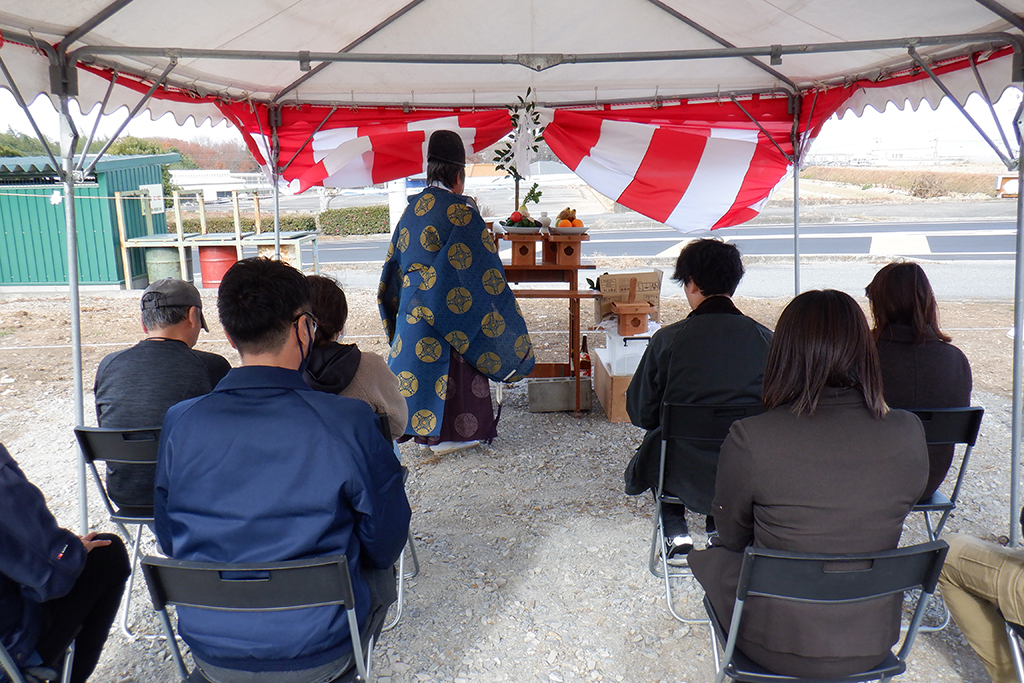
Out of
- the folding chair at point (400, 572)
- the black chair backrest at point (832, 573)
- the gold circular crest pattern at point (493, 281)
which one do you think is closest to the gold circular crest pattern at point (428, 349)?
the gold circular crest pattern at point (493, 281)

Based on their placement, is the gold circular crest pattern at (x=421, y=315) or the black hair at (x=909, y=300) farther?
the gold circular crest pattern at (x=421, y=315)

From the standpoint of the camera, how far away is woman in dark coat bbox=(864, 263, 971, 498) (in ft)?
6.72

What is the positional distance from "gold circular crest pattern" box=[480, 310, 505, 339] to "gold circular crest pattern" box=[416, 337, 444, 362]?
232mm

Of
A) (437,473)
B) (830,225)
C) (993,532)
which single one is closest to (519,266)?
(437,473)

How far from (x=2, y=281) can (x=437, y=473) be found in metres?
9.54

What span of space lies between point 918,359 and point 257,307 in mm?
1855

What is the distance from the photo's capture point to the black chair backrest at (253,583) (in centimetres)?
114

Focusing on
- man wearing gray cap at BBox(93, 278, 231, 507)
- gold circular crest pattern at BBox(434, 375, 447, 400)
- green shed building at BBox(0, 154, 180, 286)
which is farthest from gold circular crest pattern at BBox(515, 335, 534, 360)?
green shed building at BBox(0, 154, 180, 286)

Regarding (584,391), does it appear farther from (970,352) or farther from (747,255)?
(747,255)

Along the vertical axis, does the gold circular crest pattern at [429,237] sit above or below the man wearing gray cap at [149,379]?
above

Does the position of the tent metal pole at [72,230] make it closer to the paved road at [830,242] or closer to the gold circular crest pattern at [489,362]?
the gold circular crest pattern at [489,362]

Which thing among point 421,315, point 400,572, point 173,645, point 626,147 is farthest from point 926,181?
point 173,645

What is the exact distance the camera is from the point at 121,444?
1.89 metres

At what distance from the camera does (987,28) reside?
2.63 m
